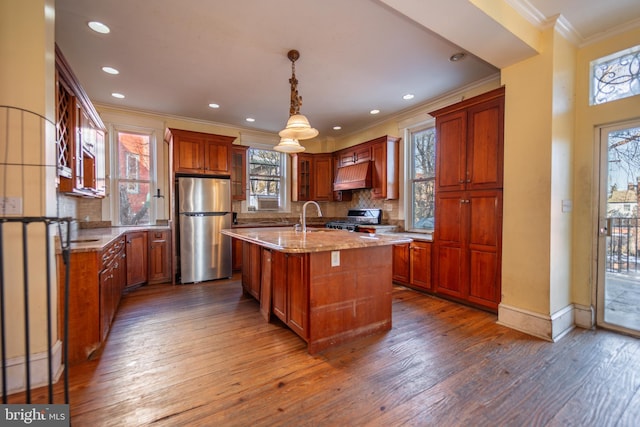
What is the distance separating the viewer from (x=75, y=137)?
2982 millimetres

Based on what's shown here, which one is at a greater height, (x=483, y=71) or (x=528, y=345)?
(x=483, y=71)

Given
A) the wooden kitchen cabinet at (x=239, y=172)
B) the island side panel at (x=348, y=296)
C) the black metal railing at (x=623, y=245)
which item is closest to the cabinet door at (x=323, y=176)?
the wooden kitchen cabinet at (x=239, y=172)

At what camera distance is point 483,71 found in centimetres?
335

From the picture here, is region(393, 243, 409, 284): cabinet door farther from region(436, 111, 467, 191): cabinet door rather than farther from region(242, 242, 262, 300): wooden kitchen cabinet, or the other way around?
region(242, 242, 262, 300): wooden kitchen cabinet

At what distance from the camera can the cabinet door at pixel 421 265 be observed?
3754 millimetres

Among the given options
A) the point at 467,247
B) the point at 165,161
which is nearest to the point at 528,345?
the point at 467,247

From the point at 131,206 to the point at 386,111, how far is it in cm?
456

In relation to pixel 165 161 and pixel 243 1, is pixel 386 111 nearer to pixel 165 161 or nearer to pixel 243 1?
pixel 243 1

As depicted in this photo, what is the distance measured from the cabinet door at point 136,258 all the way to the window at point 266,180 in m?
2.06

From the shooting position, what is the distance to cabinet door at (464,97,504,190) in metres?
2.96

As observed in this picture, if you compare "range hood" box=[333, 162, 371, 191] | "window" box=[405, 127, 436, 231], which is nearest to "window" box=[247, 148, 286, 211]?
"range hood" box=[333, 162, 371, 191]

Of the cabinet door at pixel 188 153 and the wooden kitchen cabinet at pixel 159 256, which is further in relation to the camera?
the cabinet door at pixel 188 153

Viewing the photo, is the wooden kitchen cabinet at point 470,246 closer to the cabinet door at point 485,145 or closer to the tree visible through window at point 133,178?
the cabinet door at point 485,145

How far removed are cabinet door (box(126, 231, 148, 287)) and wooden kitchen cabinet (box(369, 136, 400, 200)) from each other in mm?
3796
